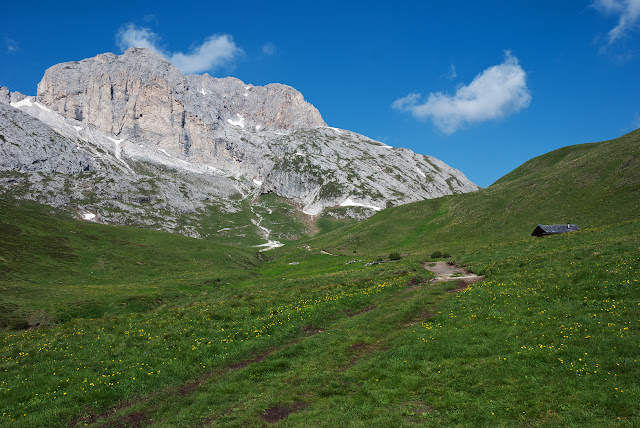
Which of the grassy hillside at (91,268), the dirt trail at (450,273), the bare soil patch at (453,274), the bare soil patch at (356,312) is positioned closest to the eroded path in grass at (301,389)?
the bare soil patch at (356,312)

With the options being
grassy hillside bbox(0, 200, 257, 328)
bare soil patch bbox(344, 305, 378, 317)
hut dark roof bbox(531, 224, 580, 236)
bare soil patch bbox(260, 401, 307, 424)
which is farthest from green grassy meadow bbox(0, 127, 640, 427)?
hut dark roof bbox(531, 224, 580, 236)

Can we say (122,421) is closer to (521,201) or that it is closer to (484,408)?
(484,408)

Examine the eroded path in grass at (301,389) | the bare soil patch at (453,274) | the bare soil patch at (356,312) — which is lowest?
the eroded path in grass at (301,389)

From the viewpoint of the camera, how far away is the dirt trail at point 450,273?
117 feet

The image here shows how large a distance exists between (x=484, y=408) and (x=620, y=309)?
11329 millimetres

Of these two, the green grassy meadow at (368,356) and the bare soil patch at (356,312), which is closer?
the green grassy meadow at (368,356)

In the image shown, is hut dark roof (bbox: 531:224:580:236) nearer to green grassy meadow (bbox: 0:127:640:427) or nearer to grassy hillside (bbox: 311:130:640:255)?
grassy hillside (bbox: 311:130:640:255)

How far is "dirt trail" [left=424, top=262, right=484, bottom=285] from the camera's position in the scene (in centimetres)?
3564

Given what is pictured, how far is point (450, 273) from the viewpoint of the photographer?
42.5m

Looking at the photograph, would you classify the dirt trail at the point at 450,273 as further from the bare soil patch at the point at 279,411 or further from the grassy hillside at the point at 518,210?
the bare soil patch at the point at 279,411

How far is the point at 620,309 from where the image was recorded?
1727 centimetres

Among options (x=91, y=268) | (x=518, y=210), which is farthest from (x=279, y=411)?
(x=518, y=210)

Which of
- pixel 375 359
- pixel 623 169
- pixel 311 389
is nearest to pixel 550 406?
pixel 375 359

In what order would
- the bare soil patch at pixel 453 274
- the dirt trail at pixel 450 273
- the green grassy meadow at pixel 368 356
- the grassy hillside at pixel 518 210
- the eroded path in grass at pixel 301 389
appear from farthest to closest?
the grassy hillside at pixel 518 210, the dirt trail at pixel 450 273, the bare soil patch at pixel 453 274, the eroded path in grass at pixel 301 389, the green grassy meadow at pixel 368 356
